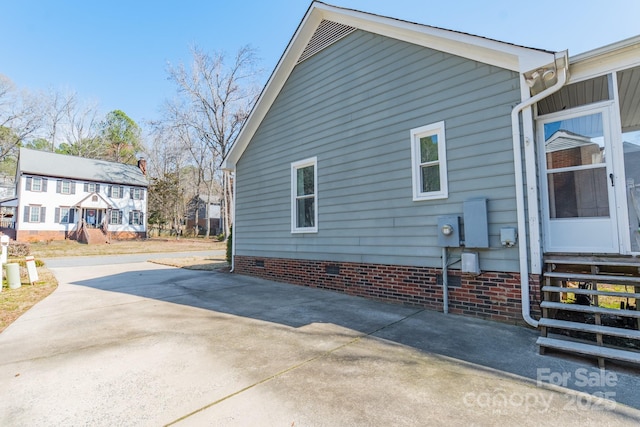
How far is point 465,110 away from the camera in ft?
15.6

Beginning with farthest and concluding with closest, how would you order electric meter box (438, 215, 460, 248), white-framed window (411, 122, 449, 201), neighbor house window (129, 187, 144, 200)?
neighbor house window (129, 187, 144, 200)
white-framed window (411, 122, 449, 201)
electric meter box (438, 215, 460, 248)

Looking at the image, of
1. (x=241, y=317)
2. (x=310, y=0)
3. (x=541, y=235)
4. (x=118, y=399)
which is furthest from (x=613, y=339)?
(x=310, y=0)

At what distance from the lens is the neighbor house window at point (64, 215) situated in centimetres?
2615

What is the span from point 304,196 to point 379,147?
7.59 ft

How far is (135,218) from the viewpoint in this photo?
103ft

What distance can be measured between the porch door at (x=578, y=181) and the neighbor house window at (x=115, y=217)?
34601 millimetres

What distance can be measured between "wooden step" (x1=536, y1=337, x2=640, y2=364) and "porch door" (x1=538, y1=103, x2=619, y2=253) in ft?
5.14

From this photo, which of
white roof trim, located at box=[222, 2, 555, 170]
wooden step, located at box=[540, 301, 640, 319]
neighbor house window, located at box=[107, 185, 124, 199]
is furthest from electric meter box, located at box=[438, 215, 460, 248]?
neighbor house window, located at box=[107, 185, 124, 199]

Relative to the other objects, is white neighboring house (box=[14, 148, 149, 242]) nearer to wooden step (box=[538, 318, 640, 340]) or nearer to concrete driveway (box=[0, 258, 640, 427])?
concrete driveway (box=[0, 258, 640, 427])

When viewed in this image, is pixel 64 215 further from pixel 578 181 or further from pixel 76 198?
pixel 578 181

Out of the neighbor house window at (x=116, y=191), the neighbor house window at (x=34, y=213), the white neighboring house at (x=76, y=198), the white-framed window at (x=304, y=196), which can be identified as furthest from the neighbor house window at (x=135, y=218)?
the white-framed window at (x=304, y=196)

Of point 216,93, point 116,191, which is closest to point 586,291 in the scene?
point 216,93

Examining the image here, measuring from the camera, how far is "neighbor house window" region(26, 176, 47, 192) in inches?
979

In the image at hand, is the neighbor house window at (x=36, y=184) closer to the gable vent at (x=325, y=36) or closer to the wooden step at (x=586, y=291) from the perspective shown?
the gable vent at (x=325, y=36)
